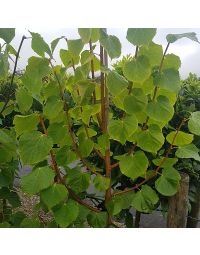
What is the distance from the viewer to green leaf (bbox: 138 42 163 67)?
143 centimetres

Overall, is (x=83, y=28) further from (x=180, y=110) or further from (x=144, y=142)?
(x=180, y=110)

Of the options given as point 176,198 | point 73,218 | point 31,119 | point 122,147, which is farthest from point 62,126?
point 122,147

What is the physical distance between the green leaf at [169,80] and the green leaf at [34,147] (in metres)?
0.46

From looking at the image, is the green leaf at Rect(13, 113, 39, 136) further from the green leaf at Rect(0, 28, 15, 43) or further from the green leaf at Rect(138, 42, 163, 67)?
the green leaf at Rect(138, 42, 163, 67)

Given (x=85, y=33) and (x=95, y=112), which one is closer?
(x=85, y=33)

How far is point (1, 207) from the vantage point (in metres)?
2.18

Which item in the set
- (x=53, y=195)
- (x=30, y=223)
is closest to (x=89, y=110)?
(x=53, y=195)

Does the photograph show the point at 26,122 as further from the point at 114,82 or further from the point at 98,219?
the point at 98,219

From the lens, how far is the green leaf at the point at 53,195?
1.47 meters

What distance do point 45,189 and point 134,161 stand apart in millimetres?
368

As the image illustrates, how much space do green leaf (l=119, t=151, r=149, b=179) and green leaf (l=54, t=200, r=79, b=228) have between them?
0.25 meters

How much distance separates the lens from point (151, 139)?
1.47 metres

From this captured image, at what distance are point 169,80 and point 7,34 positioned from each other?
622mm

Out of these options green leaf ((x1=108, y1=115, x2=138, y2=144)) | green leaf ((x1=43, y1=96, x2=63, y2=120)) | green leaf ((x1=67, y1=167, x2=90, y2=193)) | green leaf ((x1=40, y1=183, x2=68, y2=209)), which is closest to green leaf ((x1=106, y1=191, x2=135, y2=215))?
green leaf ((x1=67, y1=167, x2=90, y2=193))
